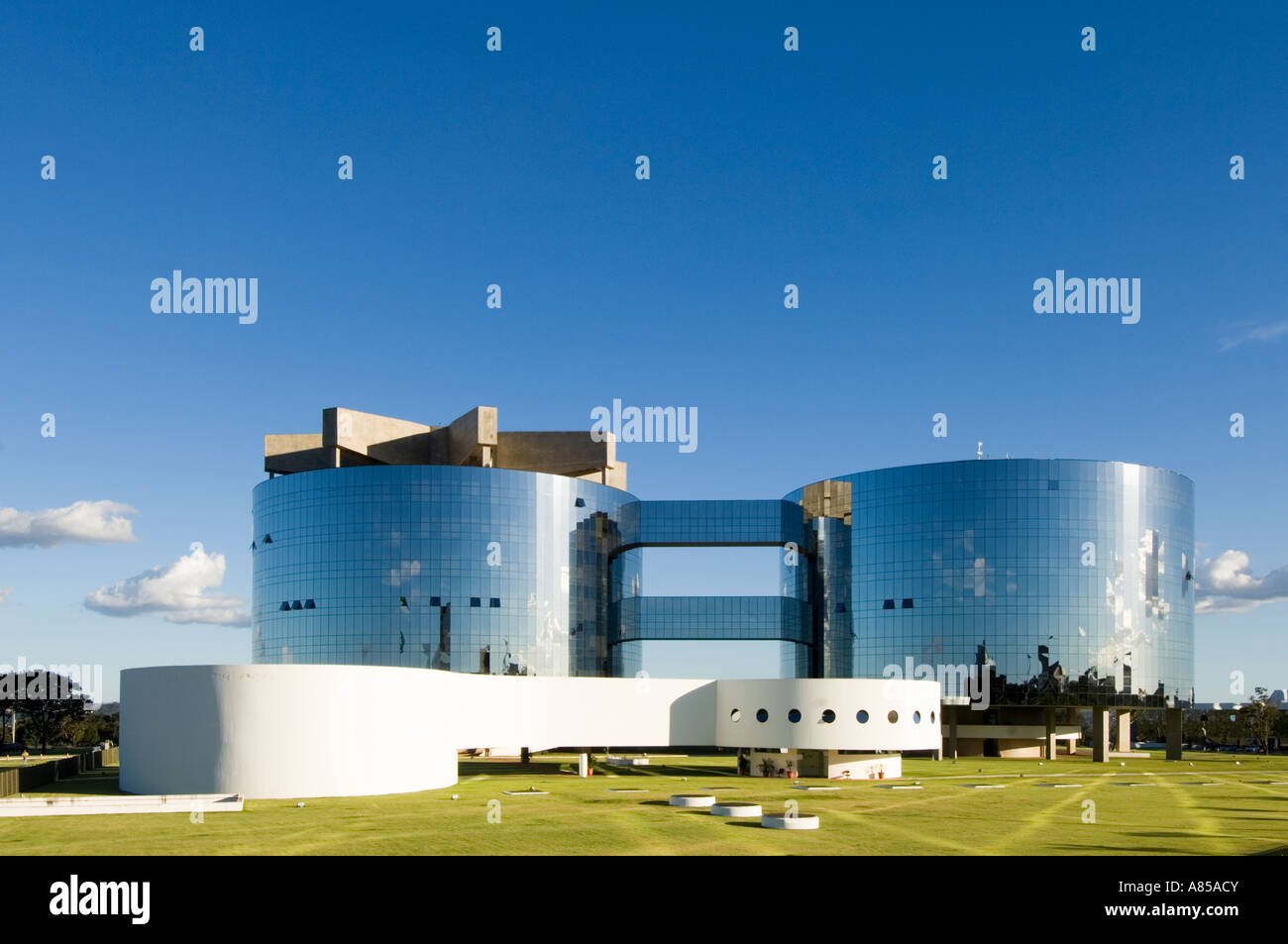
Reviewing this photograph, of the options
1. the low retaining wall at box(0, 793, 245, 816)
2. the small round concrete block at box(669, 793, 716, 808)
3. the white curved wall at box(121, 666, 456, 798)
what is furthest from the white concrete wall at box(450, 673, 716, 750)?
the small round concrete block at box(669, 793, 716, 808)

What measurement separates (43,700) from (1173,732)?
387 ft

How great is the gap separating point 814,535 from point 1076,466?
25.7 m

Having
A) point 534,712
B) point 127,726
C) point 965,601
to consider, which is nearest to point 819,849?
point 534,712

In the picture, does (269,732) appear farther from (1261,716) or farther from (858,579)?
(1261,716)

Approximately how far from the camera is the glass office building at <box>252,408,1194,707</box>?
10819 cm

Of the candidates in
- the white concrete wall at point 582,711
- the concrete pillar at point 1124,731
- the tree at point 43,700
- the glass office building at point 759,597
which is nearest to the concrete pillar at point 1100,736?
the glass office building at point 759,597

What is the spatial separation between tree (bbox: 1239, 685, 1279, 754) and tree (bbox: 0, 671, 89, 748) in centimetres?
13395

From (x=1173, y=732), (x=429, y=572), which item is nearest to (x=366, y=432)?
(x=429, y=572)

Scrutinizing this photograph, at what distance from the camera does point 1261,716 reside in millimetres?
141375

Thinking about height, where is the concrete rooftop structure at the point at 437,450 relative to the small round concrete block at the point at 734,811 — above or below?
above

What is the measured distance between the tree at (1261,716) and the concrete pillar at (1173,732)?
27545mm

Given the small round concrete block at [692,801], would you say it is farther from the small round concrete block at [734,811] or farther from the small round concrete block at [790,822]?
the small round concrete block at [790,822]

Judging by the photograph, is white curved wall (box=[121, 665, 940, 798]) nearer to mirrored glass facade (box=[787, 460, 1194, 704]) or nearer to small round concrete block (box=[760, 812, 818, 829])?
small round concrete block (box=[760, 812, 818, 829])

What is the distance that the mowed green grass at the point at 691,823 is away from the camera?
135 ft
